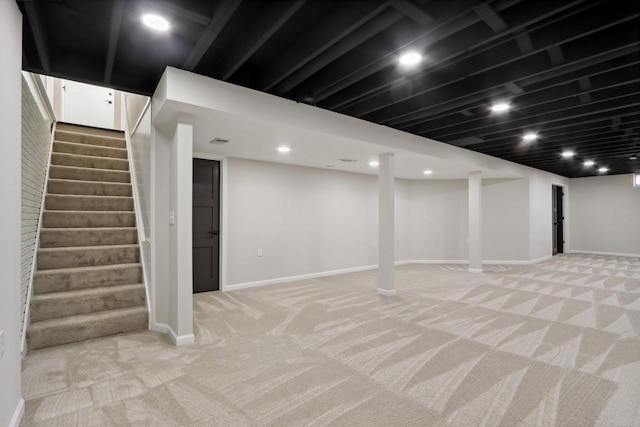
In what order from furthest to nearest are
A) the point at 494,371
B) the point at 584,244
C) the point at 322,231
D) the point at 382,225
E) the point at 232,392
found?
the point at 584,244
the point at 322,231
the point at 382,225
the point at 494,371
the point at 232,392

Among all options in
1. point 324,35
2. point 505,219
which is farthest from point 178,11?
point 505,219

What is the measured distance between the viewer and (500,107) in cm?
375

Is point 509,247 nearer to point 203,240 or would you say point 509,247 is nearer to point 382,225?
point 382,225

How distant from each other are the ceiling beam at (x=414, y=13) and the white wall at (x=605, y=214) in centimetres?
1123

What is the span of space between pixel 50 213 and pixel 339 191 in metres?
4.92

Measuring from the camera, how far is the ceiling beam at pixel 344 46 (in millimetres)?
2092

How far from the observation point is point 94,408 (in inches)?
83.0

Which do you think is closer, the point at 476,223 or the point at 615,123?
the point at 615,123

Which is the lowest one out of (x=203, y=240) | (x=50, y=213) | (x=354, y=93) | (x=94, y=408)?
(x=94, y=408)

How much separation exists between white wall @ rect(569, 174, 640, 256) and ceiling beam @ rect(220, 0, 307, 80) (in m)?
11.9

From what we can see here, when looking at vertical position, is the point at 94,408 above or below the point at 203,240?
below

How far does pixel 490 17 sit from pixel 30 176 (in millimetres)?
4513

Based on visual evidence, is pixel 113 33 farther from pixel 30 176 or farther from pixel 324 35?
pixel 30 176

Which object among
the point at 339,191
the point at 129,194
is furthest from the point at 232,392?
the point at 339,191
